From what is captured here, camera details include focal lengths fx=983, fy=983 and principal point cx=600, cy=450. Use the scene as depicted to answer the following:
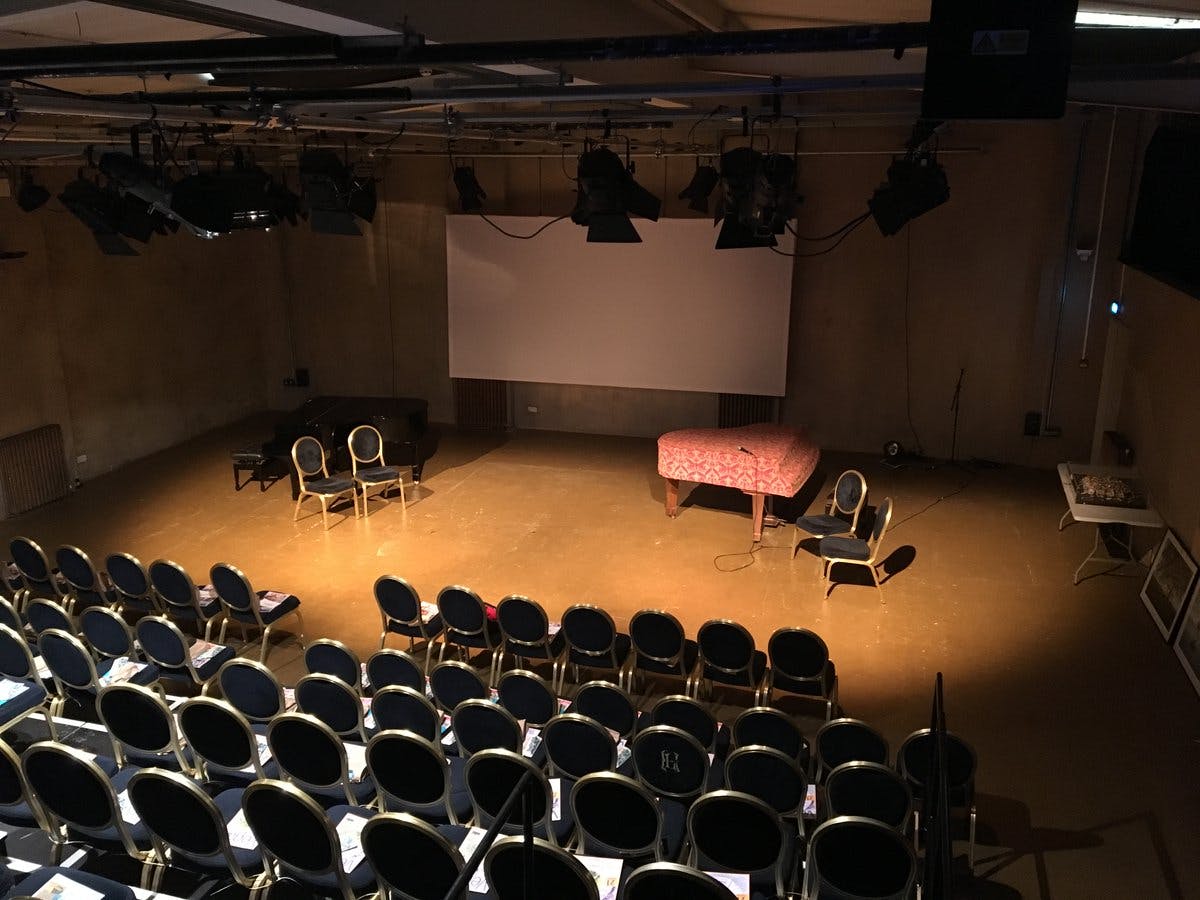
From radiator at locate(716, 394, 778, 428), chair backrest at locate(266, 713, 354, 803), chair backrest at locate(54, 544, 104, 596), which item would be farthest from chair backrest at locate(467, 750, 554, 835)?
radiator at locate(716, 394, 778, 428)

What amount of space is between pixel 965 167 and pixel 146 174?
8908 mm

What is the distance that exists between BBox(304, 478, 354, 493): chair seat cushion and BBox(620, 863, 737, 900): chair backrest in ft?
23.8

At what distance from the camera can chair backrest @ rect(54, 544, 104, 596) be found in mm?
7754

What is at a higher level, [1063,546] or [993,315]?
[993,315]

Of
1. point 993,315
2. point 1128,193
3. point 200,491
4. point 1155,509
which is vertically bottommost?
point 200,491

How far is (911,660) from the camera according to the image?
750cm

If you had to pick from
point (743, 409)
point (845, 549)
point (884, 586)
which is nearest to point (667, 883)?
point (845, 549)

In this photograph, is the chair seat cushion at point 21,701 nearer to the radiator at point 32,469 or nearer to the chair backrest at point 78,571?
the chair backrest at point 78,571

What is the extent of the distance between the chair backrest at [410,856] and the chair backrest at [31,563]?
5210 mm

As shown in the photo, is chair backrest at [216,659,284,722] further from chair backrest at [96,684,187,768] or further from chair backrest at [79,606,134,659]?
chair backrest at [79,606,134,659]

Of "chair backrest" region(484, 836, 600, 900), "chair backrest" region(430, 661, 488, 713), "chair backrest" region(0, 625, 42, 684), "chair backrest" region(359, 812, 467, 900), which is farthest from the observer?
"chair backrest" region(0, 625, 42, 684)

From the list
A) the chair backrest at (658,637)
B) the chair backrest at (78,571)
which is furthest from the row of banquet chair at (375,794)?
the chair backrest at (78,571)

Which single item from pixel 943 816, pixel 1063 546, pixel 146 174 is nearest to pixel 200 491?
pixel 146 174

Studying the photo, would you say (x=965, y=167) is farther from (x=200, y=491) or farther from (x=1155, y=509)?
(x=200, y=491)
